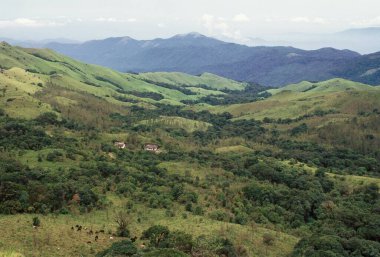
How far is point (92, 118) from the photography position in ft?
643

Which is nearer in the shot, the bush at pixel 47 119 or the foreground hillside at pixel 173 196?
the foreground hillside at pixel 173 196

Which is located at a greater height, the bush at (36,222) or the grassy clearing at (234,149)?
the bush at (36,222)

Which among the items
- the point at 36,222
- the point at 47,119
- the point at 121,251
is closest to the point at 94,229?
the point at 36,222

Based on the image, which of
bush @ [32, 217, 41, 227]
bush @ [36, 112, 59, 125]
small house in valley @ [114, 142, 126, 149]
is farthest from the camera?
bush @ [36, 112, 59, 125]

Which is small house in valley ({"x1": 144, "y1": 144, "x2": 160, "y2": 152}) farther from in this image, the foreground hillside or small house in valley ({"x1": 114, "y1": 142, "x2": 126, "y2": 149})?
small house in valley ({"x1": 114, "y1": 142, "x2": 126, "y2": 149})

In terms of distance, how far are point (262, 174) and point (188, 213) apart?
42.9m

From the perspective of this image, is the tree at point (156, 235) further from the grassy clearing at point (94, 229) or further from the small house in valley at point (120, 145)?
the small house in valley at point (120, 145)

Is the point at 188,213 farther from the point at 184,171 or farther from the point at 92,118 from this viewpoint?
the point at 92,118

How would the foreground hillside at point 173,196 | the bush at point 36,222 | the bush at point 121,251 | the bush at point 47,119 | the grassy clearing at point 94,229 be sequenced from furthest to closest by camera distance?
the bush at point 47,119
the bush at point 36,222
the foreground hillside at point 173,196
the grassy clearing at point 94,229
the bush at point 121,251

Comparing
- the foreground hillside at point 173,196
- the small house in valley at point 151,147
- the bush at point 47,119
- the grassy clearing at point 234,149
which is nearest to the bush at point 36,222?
the foreground hillside at point 173,196

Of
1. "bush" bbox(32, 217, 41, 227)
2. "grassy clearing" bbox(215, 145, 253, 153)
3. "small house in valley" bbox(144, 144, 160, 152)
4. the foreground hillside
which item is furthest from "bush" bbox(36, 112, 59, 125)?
"bush" bbox(32, 217, 41, 227)

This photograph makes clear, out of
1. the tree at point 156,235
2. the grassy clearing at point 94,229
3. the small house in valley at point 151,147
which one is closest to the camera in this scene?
the grassy clearing at point 94,229

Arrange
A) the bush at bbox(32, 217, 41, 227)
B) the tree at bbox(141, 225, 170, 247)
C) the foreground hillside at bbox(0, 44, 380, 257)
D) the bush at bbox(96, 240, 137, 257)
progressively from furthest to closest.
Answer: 1. the bush at bbox(32, 217, 41, 227)
2. the foreground hillside at bbox(0, 44, 380, 257)
3. the tree at bbox(141, 225, 170, 247)
4. the bush at bbox(96, 240, 137, 257)

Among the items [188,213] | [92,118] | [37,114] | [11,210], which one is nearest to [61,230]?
[11,210]
